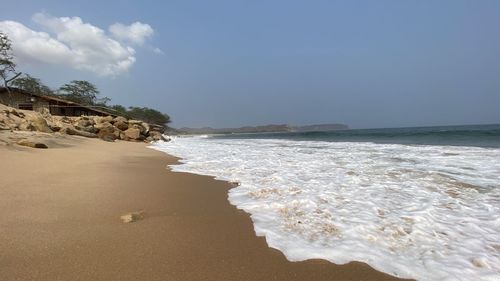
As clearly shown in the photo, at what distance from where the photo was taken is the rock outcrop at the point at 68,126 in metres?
14.5

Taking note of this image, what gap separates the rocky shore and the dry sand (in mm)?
5898

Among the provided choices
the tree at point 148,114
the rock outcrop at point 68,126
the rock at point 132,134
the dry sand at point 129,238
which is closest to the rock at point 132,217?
the dry sand at point 129,238

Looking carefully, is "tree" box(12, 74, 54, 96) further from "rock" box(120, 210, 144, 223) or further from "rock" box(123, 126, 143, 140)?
"rock" box(120, 210, 144, 223)

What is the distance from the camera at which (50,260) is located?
8.18 ft

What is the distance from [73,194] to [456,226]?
5.04 m

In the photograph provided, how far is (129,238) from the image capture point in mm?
3039

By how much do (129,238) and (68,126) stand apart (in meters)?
17.9

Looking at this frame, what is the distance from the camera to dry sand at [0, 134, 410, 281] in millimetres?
2438

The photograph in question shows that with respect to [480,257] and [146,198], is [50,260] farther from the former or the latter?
[480,257]

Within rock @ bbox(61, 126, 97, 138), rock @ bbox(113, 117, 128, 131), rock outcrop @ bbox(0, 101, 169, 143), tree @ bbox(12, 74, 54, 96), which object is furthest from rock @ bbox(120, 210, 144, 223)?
tree @ bbox(12, 74, 54, 96)

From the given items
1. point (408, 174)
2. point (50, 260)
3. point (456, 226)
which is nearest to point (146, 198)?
point (50, 260)

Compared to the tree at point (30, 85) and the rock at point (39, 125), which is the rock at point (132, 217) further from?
the tree at point (30, 85)

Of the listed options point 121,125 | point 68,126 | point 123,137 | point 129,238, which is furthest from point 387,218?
point 121,125

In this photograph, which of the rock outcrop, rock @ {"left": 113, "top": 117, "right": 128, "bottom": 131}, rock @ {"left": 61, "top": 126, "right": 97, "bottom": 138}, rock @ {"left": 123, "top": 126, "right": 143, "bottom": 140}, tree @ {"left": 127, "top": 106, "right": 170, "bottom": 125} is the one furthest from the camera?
tree @ {"left": 127, "top": 106, "right": 170, "bottom": 125}
